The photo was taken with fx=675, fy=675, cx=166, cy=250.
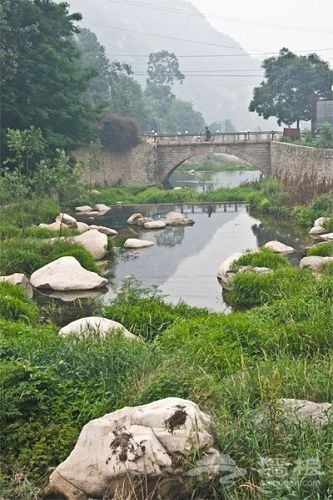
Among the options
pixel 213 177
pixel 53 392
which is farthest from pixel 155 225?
pixel 213 177

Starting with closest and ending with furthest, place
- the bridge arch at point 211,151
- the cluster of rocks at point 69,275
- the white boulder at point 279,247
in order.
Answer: the cluster of rocks at point 69,275, the white boulder at point 279,247, the bridge arch at point 211,151

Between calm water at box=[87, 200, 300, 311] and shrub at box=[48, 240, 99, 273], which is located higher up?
shrub at box=[48, 240, 99, 273]

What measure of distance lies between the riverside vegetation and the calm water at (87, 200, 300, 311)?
8.26 ft

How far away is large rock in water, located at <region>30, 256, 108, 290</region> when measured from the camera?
13031 millimetres

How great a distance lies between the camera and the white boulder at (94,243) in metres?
16.6

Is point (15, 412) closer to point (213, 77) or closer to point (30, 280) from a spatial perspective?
point (30, 280)

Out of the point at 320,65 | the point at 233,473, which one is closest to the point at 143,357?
the point at 233,473

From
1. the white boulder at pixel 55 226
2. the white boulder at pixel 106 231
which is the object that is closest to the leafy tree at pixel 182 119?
the white boulder at pixel 106 231

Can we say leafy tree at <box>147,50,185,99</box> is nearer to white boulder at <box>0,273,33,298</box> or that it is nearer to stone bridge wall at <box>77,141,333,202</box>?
stone bridge wall at <box>77,141,333,202</box>

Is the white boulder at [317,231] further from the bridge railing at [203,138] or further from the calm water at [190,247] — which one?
the bridge railing at [203,138]

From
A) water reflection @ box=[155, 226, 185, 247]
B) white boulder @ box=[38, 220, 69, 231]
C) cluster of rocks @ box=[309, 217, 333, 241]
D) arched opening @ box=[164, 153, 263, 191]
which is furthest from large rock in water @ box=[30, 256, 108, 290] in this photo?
arched opening @ box=[164, 153, 263, 191]

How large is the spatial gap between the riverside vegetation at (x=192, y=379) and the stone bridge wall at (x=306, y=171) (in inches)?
510

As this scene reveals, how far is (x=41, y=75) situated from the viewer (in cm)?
2559

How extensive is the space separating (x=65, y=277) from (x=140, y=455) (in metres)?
8.74
